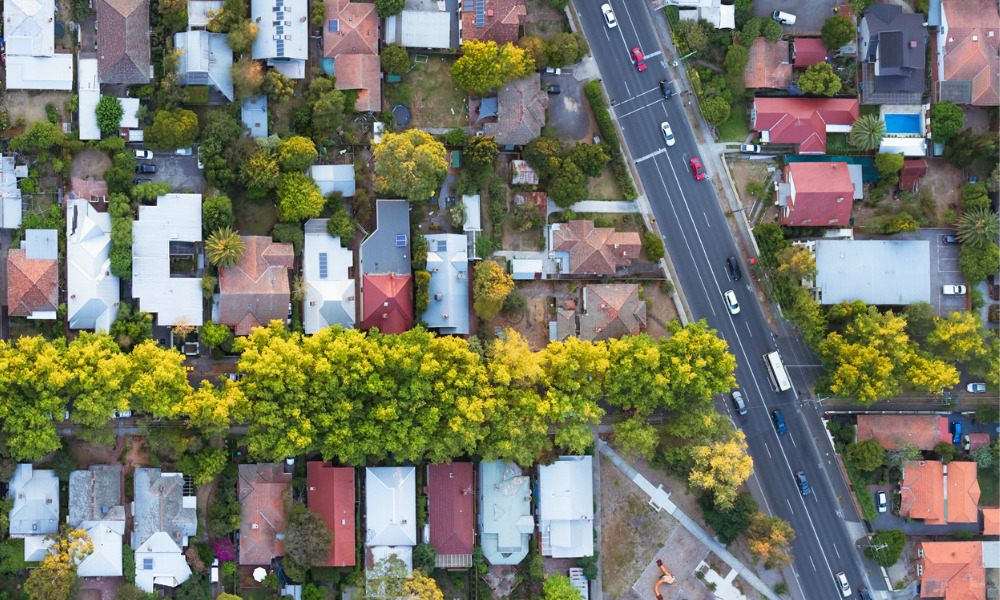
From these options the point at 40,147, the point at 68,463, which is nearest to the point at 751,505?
the point at 68,463

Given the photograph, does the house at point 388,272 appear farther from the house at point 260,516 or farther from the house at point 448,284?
the house at point 260,516

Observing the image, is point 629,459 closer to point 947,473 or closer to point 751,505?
point 751,505

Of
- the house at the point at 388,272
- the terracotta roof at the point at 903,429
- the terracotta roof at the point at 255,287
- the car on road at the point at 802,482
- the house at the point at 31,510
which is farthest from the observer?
the terracotta roof at the point at 903,429

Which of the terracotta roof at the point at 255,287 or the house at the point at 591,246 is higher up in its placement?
the house at the point at 591,246

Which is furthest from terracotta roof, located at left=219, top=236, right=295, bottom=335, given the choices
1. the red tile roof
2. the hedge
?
the hedge

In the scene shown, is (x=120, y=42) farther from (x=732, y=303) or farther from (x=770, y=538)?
(x=770, y=538)

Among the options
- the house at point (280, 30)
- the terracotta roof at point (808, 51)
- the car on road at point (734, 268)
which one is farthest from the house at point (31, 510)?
the terracotta roof at point (808, 51)
